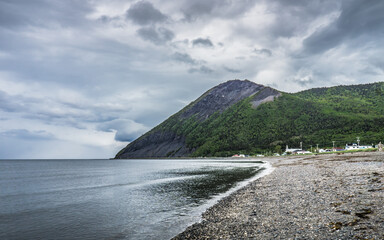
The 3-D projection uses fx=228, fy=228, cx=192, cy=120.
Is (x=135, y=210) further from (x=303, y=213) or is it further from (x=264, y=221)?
(x=303, y=213)

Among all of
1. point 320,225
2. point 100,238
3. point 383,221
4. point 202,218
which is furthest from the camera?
point 202,218

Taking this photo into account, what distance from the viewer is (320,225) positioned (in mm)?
13102

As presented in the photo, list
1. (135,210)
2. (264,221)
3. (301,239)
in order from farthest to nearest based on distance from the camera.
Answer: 1. (135,210)
2. (264,221)
3. (301,239)

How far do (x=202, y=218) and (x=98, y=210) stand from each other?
43.6ft

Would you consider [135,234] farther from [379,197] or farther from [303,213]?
[379,197]

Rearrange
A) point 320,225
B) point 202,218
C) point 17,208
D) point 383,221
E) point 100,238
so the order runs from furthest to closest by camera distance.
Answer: point 17,208 < point 202,218 < point 100,238 < point 320,225 < point 383,221

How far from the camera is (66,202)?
3152cm

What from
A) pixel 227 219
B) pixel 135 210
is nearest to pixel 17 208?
pixel 135 210

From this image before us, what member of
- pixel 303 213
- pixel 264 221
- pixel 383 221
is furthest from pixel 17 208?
pixel 383 221

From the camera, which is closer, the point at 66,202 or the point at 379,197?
the point at 379,197

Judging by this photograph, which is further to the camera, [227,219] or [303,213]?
[227,219]

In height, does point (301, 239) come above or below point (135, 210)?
above

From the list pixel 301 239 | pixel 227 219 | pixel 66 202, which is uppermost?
pixel 301 239

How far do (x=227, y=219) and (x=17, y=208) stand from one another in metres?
27.1
